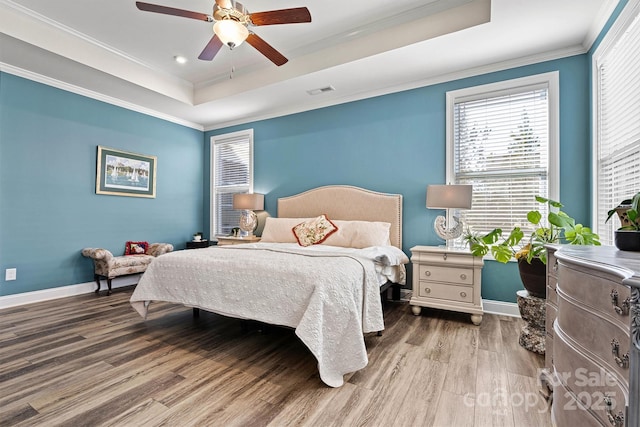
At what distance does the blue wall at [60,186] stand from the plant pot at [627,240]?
536cm

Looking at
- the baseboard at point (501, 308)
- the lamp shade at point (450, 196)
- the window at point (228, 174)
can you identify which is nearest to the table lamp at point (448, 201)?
the lamp shade at point (450, 196)

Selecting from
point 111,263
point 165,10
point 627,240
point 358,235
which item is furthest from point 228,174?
point 627,240

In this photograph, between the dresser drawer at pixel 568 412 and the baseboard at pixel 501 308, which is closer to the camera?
the dresser drawer at pixel 568 412

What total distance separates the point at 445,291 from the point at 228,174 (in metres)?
4.21

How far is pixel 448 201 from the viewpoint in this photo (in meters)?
3.19

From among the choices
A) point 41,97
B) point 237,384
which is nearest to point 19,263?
point 41,97

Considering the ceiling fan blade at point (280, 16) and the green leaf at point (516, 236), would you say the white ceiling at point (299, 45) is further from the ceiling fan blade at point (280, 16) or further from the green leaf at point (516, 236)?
the green leaf at point (516, 236)

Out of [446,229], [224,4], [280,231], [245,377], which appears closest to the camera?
[245,377]

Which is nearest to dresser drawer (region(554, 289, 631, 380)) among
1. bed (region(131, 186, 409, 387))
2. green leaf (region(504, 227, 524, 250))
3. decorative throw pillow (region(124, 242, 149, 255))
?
bed (region(131, 186, 409, 387))

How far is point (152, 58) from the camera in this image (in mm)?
3912

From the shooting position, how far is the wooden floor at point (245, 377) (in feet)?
5.24

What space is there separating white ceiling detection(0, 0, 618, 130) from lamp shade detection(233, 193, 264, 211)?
145cm

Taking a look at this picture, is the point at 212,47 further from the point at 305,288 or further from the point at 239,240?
the point at 239,240

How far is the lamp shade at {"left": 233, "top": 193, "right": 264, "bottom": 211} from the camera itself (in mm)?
4828
